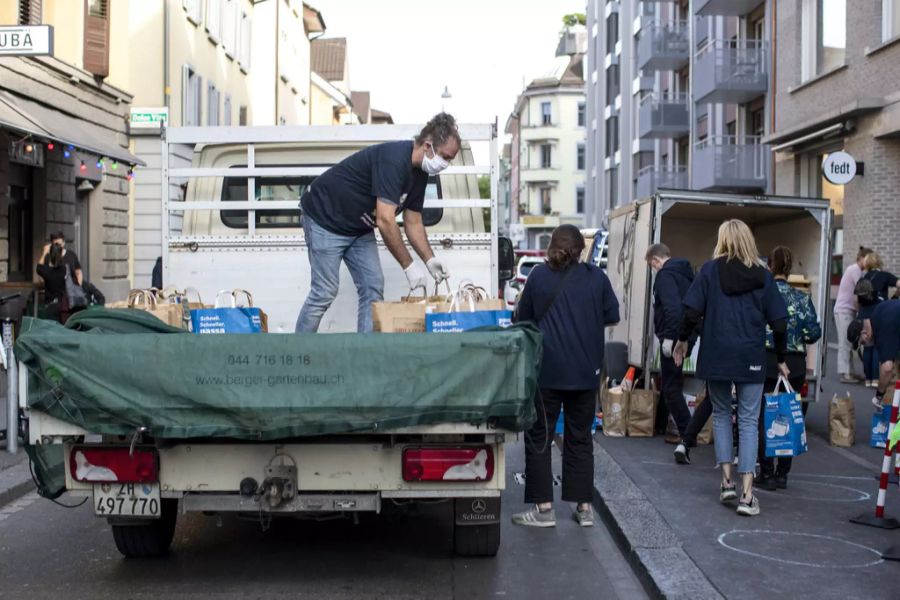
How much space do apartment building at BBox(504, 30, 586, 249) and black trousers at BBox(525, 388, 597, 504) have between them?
Answer: 253 ft

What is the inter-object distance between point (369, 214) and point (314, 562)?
2.11 m

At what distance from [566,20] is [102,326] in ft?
290

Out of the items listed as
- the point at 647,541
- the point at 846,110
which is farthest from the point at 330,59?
the point at 647,541

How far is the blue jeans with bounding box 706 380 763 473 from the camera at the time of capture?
7395 mm

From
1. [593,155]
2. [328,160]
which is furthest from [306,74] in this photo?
[328,160]

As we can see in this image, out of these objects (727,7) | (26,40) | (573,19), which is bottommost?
(26,40)

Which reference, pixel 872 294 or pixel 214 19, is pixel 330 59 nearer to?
pixel 214 19

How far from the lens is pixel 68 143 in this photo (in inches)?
629

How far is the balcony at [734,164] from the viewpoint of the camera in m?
28.1

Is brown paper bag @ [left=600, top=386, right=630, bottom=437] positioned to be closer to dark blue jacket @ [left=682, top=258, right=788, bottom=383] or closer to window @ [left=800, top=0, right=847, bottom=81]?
dark blue jacket @ [left=682, top=258, right=788, bottom=383]

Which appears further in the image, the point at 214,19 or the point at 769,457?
the point at 214,19

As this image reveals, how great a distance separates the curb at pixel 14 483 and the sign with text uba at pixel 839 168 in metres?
13.1

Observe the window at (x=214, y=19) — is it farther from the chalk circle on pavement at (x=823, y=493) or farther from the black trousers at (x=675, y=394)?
the chalk circle on pavement at (x=823, y=493)

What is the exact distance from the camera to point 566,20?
90.9 m
